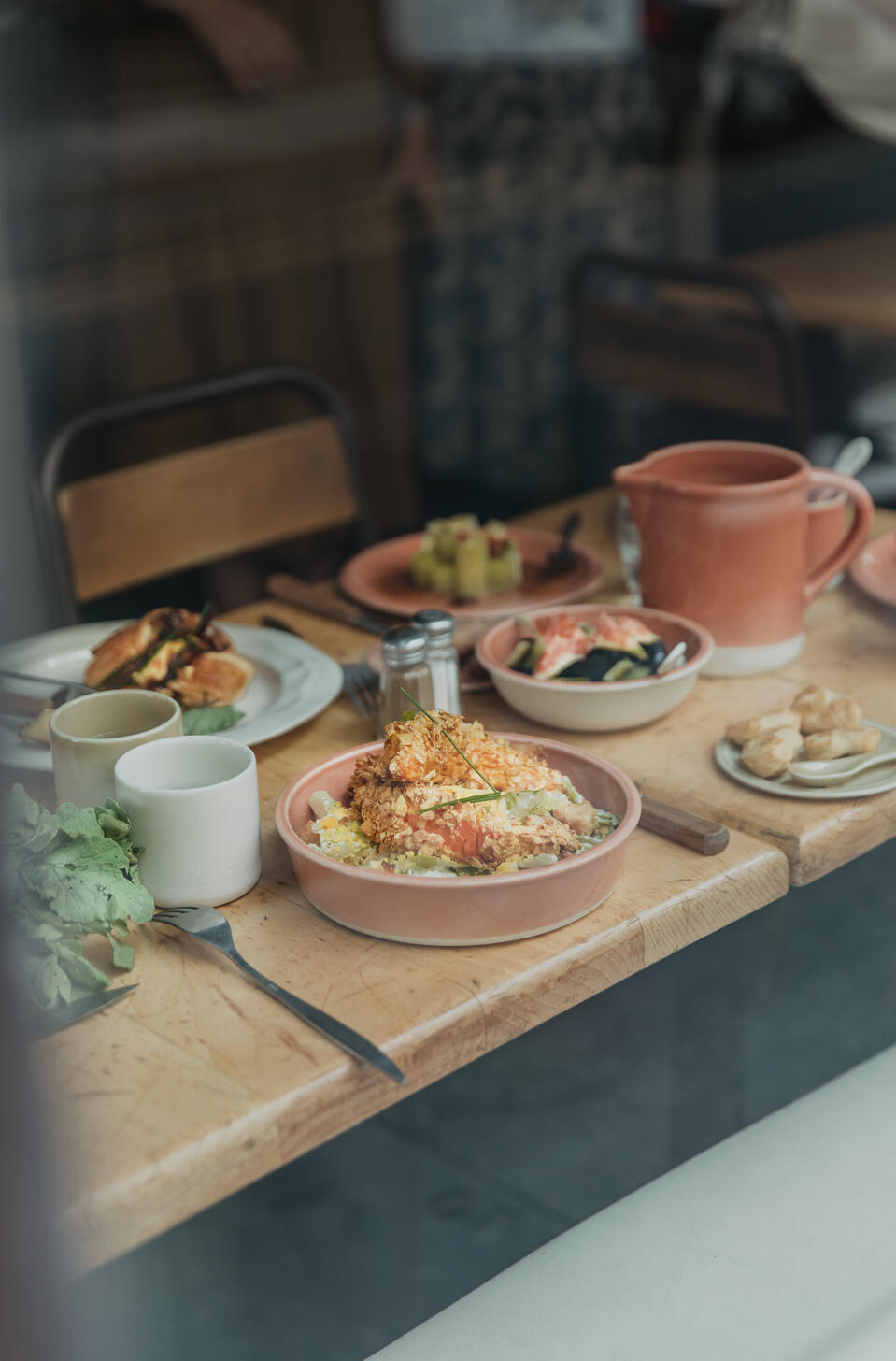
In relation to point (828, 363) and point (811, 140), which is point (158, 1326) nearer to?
point (828, 363)

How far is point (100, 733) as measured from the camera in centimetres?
88

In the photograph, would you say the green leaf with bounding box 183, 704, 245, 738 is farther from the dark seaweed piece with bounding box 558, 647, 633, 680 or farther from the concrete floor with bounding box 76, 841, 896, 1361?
the concrete floor with bounding box 76, 841, 896, 1361

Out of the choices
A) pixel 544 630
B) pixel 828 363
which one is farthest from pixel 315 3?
pixel 544 630

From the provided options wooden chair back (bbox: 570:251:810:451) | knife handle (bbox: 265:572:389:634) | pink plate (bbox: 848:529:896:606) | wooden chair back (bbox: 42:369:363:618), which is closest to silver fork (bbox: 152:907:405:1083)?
knife handle (bbox: 265:572:389:634)

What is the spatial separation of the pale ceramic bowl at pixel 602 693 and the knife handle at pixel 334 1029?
33 cm

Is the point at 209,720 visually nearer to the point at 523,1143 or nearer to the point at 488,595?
the point at 488,595

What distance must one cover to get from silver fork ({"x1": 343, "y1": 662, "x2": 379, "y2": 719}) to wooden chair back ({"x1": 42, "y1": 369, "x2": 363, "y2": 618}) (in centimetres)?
51

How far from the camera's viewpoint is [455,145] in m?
3.20

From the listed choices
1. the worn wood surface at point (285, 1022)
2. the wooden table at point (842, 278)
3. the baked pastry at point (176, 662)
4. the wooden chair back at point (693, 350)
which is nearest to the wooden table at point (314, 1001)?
the worn wood surface at point (285, 1022)

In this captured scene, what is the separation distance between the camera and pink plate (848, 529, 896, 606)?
46.7 inches

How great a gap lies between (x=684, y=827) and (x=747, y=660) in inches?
11.0

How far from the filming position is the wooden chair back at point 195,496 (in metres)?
1.50

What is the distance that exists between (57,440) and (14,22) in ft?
4.18

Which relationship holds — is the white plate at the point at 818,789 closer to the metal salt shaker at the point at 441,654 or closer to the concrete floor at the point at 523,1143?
the metal salt shaker at the point at 441,654
